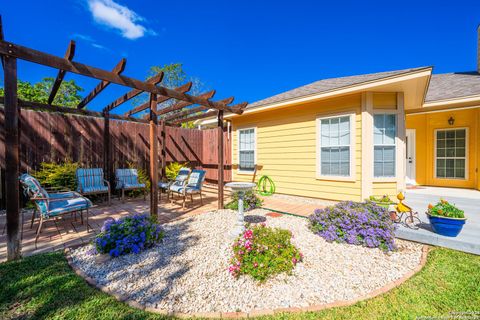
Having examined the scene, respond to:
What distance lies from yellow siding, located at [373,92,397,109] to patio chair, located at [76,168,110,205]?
6.88m

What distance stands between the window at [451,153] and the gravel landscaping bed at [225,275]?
558cm

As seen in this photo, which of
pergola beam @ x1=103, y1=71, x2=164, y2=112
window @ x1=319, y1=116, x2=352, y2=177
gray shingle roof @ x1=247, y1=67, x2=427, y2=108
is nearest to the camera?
pergola beam @ x1=103, y1=71, x2=164, y2=112

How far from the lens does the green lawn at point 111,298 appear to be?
1.77 meters

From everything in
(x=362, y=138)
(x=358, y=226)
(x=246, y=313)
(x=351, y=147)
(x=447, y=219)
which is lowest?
(x=246, y=313)

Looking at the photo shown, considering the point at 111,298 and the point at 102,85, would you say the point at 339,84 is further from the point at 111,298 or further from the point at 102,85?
the point at 111,298

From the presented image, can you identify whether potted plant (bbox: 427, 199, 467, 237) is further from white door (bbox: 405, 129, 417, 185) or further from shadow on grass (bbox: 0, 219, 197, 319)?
white door (bbox: 405, 129, 417, 185)

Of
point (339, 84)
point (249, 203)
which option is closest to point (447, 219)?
point (249, 203)

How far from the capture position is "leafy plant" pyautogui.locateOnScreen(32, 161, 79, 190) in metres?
5.12

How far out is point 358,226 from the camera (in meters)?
3.21

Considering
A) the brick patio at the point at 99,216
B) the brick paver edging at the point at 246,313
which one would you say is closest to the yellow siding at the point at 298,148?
the brick patio at the point at 99,216

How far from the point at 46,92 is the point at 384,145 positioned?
2078 centimetres

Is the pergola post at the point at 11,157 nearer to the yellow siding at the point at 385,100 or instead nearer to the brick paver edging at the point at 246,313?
the brick paver edging at the point at 246,313

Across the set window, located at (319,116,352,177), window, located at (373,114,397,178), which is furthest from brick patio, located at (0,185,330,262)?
window, located at (373,114,397,178)

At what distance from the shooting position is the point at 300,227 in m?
3.88
